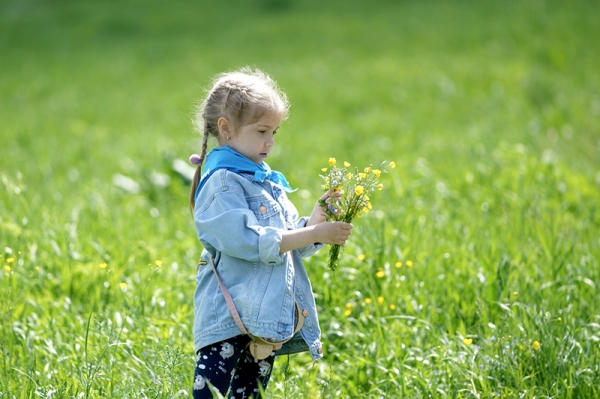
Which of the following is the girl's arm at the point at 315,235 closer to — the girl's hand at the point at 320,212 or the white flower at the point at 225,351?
the girl's hand at the point at 320,212

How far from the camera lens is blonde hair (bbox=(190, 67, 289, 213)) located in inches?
100.0

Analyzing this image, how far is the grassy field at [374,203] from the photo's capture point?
120 inches

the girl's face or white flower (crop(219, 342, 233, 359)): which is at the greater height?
the girl's face

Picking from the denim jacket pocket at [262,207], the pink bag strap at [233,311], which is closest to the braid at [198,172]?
the denim jacket pocket at [262,207]

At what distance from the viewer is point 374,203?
5324mm

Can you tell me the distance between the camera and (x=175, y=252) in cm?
464

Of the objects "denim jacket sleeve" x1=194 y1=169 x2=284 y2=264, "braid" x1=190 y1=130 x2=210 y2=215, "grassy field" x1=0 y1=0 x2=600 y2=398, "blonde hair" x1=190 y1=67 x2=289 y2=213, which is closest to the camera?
"denim jacket sleeve" x1=194 y1=169 x2=284 y2=264

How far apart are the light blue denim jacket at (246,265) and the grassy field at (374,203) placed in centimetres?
30

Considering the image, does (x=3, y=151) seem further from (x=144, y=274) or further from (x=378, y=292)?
(x=378, y=292)

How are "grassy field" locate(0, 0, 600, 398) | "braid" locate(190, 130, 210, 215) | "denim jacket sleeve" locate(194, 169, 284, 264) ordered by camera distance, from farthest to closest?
1. "grassy field" locate(0, 0, 600, 398)
2. "braid" locate(190, 130, 210, 215)
3. "denim jacket sleeve" locate(194, 169, 284, 264)

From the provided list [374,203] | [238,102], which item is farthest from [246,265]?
[374,203]

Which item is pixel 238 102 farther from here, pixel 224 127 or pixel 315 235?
pixel 315 235

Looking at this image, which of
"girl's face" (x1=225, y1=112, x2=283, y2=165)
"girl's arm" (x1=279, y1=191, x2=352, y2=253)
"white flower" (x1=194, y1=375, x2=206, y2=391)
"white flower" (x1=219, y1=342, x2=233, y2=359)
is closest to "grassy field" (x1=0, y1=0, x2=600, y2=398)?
"white flower" (x1=194, y1=375, x2=206, y2=391)

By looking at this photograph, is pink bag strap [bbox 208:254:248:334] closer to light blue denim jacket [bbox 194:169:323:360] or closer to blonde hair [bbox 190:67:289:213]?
light blue denim jacket [bbox 194:169:323:360]
